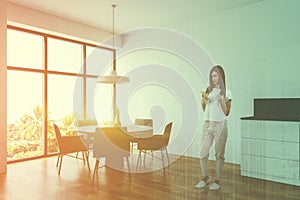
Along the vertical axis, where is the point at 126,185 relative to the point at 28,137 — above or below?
below

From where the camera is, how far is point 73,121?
21.9 ft

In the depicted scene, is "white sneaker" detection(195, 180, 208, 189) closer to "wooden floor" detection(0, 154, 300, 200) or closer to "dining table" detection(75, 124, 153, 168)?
"wooden floor" detection(0, 154, 300, 200)

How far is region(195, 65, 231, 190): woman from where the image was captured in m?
3.69

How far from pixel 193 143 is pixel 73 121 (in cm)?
312

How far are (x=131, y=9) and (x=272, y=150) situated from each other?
148 inches

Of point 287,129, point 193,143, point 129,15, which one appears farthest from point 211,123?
→ point 129,15

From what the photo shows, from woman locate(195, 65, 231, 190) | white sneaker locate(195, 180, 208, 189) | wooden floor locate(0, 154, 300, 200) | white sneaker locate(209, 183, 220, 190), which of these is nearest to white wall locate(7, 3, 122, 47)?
wooden floor locate(0, 154, 300, 200)

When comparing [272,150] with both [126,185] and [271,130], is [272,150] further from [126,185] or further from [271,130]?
[126,185]

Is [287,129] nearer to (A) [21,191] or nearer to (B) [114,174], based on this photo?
(B) [114,174]

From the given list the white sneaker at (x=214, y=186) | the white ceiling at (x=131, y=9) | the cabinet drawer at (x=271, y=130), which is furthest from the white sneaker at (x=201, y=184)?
the white ceiling at (x=131, y=9)

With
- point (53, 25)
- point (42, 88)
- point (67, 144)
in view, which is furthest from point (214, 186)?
point (53, 25)

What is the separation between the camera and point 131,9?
534 cm

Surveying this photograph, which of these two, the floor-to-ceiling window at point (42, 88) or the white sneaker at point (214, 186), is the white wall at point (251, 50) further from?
the floor-to-ceiling window at point (42, 88)

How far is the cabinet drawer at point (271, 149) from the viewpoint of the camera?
3.80 meters
